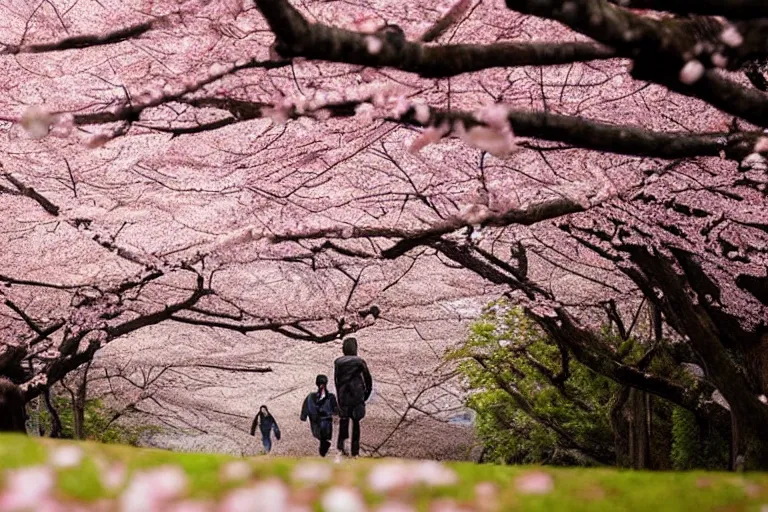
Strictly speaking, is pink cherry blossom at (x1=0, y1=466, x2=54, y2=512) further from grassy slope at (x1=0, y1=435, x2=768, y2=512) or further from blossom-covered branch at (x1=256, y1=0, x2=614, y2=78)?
blossom-covered branch at (x1=256, y1=0, x2=614, y2=78)

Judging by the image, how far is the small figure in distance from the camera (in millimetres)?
8477

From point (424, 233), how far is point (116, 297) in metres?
6.61

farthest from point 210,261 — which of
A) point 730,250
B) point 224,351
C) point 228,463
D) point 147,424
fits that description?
point 147,424

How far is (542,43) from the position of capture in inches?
162

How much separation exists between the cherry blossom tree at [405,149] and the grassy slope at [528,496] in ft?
5.86

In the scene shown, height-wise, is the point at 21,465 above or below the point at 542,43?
below

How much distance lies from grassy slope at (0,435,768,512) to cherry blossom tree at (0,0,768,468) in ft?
5.86

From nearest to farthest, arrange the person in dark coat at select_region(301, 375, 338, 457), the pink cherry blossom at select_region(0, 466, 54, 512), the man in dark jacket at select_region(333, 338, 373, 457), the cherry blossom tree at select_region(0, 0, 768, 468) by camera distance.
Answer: the pink cherry blossom at select_region(0, 466, 54, 512), the cherry blossom tree at select_region(0, 0, 768, 468), the man in dark jacket at select_region(333, 338, 373, 457), the person in dark coat at select_region(301, 375, 338, 457)

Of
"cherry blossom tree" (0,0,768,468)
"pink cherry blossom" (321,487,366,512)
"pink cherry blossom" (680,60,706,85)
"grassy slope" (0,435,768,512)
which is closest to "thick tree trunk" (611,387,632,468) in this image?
"cherry blossom tree" (0,0,768,468)

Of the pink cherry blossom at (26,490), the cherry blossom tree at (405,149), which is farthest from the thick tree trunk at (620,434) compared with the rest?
the pink cherry blossom at (26,490)

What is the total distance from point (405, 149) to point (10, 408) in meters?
5.12

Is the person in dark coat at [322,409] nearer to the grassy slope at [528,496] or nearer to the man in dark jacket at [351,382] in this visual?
the man in dark jacket at [351,382]

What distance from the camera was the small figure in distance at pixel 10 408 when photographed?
8.48 meters

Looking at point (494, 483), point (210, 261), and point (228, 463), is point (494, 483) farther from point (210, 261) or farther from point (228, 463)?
point (210, 261)
